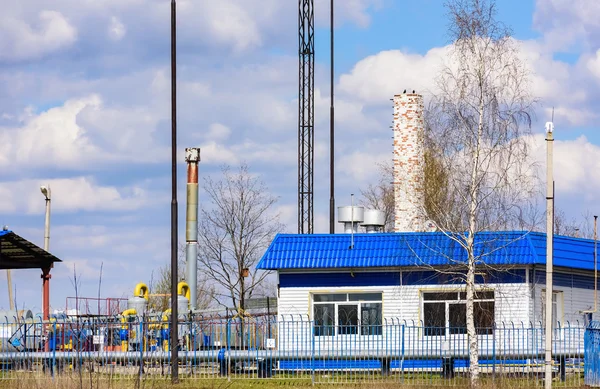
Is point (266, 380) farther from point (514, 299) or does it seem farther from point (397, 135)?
point (397, 135)

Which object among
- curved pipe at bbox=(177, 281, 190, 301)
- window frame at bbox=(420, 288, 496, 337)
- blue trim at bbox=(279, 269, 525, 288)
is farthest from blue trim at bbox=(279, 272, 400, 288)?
curved pipe at bbox=(177, 281, 190, 301)

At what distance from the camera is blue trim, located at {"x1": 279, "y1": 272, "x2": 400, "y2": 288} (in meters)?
31.6

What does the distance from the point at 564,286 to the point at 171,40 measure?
Result: 13.9 m

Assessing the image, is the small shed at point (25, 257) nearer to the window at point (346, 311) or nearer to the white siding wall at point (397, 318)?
the white siding wall at point (397, 318)

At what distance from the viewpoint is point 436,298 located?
102ft

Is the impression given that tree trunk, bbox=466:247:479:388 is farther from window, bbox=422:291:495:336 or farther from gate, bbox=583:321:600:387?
window, bbox=422:291:495:336

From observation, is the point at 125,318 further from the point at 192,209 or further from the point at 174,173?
the point at 192,209

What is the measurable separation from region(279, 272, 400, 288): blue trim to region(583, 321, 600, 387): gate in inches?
294

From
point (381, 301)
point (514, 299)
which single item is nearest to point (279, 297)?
point (381, 301)

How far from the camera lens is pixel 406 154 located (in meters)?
37.1

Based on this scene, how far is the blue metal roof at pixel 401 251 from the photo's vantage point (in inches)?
1176

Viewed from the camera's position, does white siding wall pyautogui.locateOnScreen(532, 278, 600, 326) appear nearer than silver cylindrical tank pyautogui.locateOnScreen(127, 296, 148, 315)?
Yes

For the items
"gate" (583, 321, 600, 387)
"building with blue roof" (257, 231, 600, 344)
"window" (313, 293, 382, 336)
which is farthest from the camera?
"window" (313, 293, 382, 336)

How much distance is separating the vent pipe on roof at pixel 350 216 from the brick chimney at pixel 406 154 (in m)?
2.40
